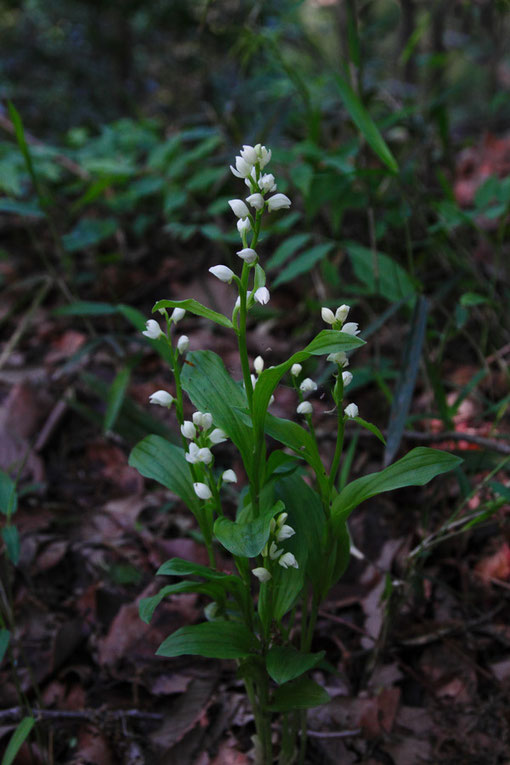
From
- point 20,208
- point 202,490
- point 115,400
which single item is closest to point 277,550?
point 202,490

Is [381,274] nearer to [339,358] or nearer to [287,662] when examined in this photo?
[339,358]

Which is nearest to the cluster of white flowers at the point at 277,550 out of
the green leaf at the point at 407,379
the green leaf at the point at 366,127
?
the green leaf at the point at 407,379

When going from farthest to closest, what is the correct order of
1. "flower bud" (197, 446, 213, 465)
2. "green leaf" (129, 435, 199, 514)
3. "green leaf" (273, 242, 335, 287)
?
"green leaf" (273, 242, 335, 287) < "green leaf" (129, 435, 199, 514) < "flower bud" (197, 446, 213, 465)

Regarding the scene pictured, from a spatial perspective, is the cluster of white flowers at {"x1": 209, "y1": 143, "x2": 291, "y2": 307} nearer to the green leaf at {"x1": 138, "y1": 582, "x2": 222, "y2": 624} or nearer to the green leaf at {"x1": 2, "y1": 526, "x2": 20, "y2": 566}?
the green leaf at {"x1": 138, "y1": 582, "x2": 222, "y2": 624}

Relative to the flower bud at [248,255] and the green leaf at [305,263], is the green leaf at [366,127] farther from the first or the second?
the flower bud at [248,255]

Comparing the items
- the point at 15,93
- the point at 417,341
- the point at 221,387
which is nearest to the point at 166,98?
the point at 15,93

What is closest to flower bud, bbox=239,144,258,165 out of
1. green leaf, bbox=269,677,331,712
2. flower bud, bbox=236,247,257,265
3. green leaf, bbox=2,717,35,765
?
flower bud, bbox=236,247,257,265

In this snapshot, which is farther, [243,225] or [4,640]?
[4,640]

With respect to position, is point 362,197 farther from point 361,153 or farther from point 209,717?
point 209,717
